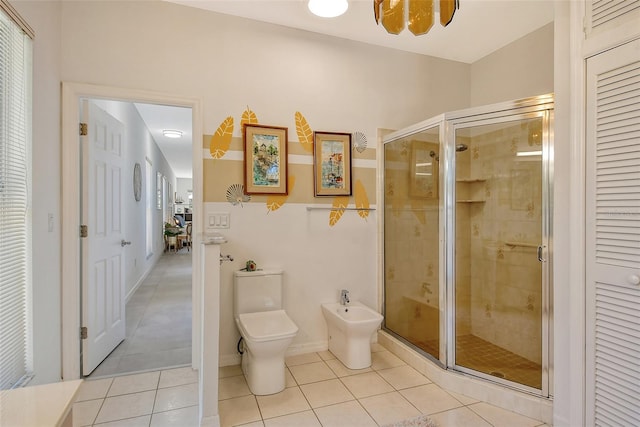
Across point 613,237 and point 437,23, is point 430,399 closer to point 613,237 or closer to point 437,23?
point 613,237

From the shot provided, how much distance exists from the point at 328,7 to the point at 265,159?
118 centimetres

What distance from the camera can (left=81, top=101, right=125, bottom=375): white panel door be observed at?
2.41 metres

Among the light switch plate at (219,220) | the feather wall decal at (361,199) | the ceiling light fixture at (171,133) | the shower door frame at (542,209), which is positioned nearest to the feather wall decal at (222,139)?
the light switch plate at (219,220)

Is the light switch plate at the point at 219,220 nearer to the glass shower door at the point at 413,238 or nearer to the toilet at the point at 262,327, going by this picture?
the toilet at the point at 262,327

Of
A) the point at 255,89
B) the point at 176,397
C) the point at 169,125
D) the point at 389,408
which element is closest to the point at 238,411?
the point at 176,397

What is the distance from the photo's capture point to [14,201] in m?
1.71

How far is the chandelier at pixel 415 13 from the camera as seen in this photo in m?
1.49

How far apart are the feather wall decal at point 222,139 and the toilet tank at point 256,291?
0.94m

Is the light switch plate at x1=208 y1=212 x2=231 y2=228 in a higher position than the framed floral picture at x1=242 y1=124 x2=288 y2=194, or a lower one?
lower

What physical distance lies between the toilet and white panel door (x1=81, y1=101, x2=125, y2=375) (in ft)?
3.32

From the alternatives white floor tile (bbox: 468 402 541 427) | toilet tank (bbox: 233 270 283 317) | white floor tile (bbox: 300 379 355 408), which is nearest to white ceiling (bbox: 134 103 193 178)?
toilet tank (bbox: 233 270 283 317)

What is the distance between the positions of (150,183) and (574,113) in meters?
6.42

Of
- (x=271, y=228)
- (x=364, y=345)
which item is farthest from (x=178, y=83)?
(x=364, y=345)

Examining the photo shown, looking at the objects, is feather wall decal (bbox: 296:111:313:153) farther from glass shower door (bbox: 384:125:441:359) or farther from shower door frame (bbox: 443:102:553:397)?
shower door frame (bbox: 443:102:553:397)
